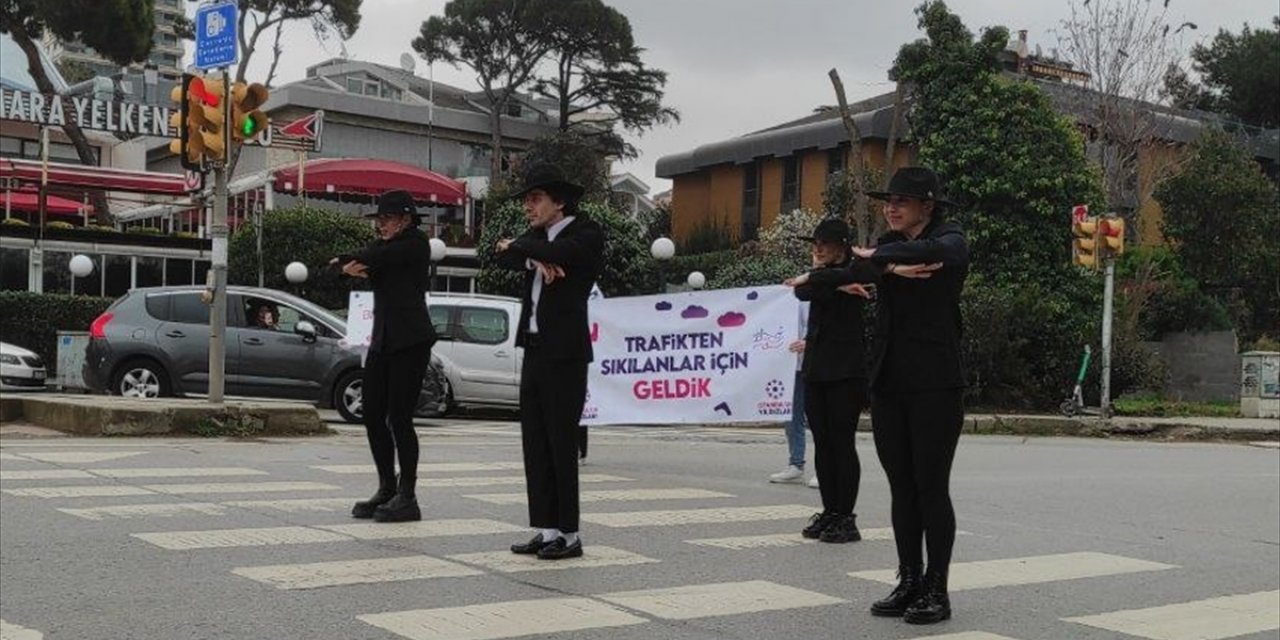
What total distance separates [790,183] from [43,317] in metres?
23.6

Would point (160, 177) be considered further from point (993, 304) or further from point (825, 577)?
point (825, 577)

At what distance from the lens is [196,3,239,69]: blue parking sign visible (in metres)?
13.1

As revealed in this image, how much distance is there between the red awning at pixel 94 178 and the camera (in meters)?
30.0

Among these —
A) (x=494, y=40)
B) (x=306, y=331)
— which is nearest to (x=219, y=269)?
(x=306, y=331)

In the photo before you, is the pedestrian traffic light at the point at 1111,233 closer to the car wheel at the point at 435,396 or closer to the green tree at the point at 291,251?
the car wheel at the point at 435,396

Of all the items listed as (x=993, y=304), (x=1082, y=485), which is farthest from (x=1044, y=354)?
(x=1082, y=485)

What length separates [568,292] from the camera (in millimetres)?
6543

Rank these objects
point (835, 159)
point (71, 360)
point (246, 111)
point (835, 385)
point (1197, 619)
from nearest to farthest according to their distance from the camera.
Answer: point (1197, 619)
point (835, 385)
point (246, 111)
point (71, 360)
point (835, 159)

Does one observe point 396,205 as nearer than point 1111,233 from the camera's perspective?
Yes

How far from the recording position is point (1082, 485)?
1173 cm

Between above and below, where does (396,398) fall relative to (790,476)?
above

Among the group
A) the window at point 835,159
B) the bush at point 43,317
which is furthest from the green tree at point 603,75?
the bush at point 43,317

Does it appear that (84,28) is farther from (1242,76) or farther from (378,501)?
(1242,76)

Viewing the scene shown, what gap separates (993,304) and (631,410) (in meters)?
13.1
